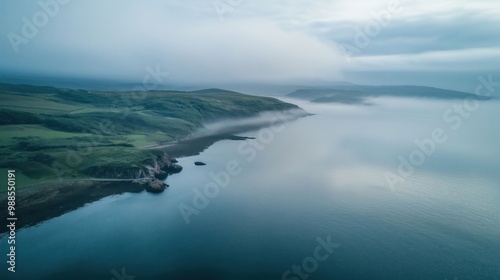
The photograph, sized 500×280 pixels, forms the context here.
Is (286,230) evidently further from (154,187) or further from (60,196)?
(60,196)

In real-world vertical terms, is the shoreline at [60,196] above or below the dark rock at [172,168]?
below

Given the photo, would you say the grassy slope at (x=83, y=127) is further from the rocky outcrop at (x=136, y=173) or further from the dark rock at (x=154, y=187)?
the dark rock at (x=154, y=187)

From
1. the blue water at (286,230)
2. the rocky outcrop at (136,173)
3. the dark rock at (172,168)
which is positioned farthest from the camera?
the dark rock at (172,168)

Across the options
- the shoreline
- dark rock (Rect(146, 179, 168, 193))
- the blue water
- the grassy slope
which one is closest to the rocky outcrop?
dark rock (Rect(146, 179, 168, 193))

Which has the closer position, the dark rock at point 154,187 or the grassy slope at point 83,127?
the dark rock at point 154,187

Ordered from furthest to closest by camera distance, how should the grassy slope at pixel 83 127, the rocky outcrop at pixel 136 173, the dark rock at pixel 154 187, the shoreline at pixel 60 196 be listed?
the grassy slope at pixel 83 127 < the rocky outcrop at pixel 136 173 < the dark rock at pixel 154 187 < the shoreline at pixel 60 196

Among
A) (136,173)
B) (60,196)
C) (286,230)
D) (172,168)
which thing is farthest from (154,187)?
(286,230)

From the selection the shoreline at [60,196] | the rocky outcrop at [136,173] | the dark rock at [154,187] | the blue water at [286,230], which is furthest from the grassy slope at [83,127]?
the blue water at [286,230]
